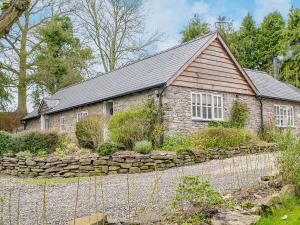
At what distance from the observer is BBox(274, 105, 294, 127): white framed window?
2294cm

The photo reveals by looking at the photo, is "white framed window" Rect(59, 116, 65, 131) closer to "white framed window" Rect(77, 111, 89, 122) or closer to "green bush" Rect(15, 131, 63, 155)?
"white framed window" Rect(77, 111, 89, 122)

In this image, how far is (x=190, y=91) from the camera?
18.3 metres

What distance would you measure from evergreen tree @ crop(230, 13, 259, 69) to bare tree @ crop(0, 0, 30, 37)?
3991cm

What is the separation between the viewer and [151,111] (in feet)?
55.6

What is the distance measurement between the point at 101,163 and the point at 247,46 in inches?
1330

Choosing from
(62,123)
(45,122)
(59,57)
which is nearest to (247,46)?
(59,57)

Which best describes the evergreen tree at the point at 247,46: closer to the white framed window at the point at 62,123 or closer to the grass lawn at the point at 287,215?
the white framed window at the point at 62,123

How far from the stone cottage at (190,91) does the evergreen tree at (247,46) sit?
58.6 ft

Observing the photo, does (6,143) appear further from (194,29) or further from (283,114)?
(194,29)

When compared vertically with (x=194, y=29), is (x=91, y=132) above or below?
below

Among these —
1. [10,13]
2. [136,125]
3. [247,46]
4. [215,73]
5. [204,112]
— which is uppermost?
[247,46]

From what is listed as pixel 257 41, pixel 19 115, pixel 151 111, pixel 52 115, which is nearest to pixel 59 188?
pixel 151 111

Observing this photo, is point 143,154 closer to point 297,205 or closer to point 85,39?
point 297,205

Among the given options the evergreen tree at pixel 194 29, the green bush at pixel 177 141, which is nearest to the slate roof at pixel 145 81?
the green bush at pixel 177 141
